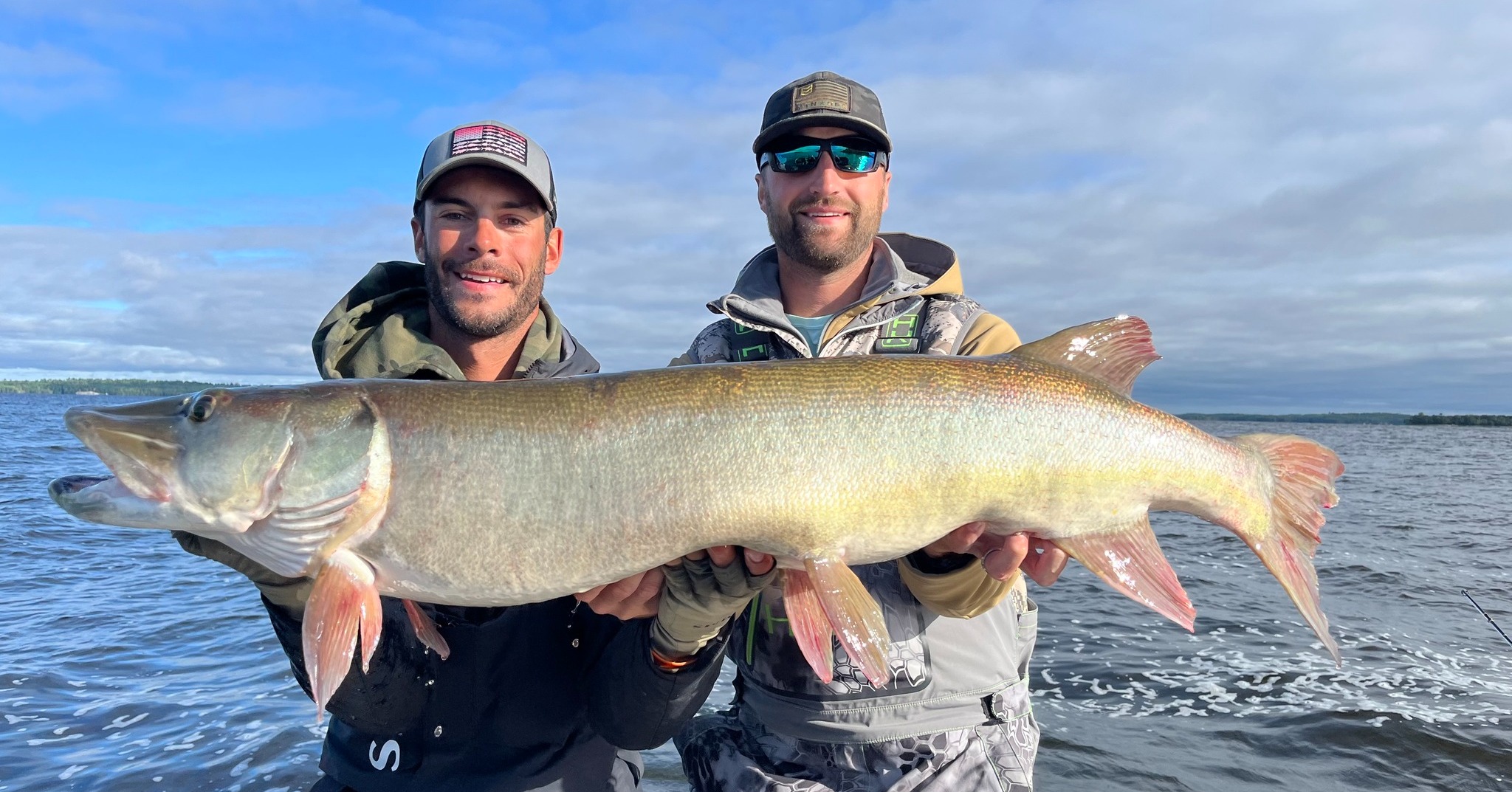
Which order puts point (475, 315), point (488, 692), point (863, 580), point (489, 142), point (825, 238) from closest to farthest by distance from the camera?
point (488, 692) < point (863, 580) < point (475, 315) < point (489, 142) < point (825, 238)

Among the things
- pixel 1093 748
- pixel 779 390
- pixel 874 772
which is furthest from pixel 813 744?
pixel 1093 748

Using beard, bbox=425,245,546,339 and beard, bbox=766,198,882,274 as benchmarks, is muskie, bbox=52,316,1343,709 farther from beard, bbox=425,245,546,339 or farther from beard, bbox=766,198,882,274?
beard, bbox=766,198,882,274

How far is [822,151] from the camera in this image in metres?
4.26

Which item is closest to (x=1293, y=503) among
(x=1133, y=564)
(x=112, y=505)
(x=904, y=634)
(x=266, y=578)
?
(x=1133, y=564)

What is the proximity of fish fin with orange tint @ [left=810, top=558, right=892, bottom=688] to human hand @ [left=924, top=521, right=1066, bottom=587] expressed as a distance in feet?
1.32

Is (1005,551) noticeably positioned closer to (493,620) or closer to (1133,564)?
(1133,564)

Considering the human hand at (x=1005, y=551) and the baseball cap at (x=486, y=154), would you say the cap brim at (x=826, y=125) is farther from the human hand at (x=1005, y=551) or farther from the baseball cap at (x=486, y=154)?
the human hand at (x=1005, y=551)

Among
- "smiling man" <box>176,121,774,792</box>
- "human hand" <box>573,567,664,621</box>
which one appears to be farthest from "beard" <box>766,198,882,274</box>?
"human hand" <box>573,567,664,621</box>

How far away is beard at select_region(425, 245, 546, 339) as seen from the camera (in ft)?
12.8

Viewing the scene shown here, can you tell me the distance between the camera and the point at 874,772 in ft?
11.6

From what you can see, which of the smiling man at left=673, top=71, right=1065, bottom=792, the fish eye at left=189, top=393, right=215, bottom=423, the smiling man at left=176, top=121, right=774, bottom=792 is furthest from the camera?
the smiling man at left=673, top=71, right=1065, bottom=792

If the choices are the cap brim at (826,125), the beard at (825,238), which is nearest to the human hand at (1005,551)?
the beard at (825,238)

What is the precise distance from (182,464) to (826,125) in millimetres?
3239

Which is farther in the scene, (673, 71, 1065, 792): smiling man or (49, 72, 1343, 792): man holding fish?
(673, 71, 1065, 792): smiling man
